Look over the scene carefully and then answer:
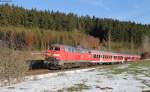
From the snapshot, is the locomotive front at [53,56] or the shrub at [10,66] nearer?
the shrub at [10,66]

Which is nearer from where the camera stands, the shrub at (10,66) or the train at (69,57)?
the shrub at (10,66)

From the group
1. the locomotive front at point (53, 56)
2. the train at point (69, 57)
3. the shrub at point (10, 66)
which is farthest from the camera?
the train at point (69, 57)

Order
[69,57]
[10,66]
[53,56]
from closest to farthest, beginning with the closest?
[10,66], [53,56], [69,57]

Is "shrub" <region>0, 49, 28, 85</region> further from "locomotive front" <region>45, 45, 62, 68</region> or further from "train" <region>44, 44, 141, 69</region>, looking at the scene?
"train" <region>44, 44, 141, 69</region>

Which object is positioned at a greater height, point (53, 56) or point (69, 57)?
point (53, 56)

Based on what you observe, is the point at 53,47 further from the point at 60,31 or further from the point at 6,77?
the point at 60,31

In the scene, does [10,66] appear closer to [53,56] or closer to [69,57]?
[53,56]

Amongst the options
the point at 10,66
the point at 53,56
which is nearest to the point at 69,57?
the point at 53,56

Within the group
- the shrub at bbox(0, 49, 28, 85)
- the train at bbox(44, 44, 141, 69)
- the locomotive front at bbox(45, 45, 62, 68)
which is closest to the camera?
the shrub at bbox(0, 49, 28, 85)

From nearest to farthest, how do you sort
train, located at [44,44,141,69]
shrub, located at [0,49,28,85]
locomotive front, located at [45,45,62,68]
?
shrub, located at [0,49,28,85], locomotive front, located at [45,45,62,68], train, located at [44,44,141,69]

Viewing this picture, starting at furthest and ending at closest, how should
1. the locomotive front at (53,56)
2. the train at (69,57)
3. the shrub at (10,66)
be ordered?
the train at (69,57)
the locomotive front at (53,56)
the shrub at (10,66)

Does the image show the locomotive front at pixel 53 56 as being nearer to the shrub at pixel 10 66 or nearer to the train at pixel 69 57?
the train at pixel 69 57

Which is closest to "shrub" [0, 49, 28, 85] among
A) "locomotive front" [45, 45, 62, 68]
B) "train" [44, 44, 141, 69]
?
"locomotive front" [45, 45, 62, 68]

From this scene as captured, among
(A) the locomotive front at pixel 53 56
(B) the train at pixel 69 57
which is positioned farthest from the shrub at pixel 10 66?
(B) the train at pixel 69 57
